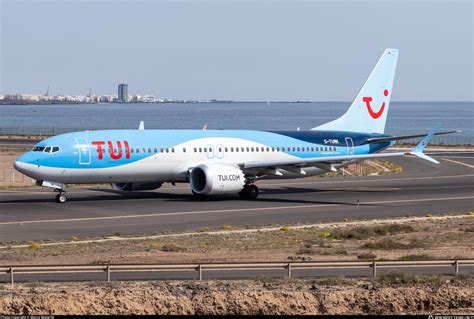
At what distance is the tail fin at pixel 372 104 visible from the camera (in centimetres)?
6912

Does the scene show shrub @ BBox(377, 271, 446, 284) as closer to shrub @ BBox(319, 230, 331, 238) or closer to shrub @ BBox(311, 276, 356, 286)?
shrub @ BBox(311, 276, 356, 286)

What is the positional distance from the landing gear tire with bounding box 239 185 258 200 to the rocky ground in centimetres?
3108

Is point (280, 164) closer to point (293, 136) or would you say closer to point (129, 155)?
point (293, 136)

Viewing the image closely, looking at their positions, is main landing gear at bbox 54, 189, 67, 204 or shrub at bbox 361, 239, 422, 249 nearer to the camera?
shrub at bbox 361, 239, 422, 249

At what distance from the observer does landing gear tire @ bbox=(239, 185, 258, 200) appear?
199 feet

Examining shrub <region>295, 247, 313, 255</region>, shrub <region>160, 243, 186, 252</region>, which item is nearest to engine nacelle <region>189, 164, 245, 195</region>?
shrub <region>160, 243, 186, 252</region>

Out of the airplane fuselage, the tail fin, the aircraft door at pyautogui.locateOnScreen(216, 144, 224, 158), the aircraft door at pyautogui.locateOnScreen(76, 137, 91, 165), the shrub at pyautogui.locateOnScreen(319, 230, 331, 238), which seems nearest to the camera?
the shrub at pyautogui.locateOnScreen(319, 230, 331, 238)

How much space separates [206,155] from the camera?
60.7 metres

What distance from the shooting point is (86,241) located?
4247 cm

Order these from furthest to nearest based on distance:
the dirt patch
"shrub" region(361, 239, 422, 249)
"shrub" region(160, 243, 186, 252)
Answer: "shrub" region(361, 239, 422, 249)
"shrub" region(160, 243, 186, 252)
the dirt patch

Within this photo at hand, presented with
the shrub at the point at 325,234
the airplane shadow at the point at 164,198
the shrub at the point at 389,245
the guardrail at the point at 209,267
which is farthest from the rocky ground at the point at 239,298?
the airplane shadow at the point at 164,198

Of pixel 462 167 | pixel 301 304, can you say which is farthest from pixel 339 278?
pixel 462 167

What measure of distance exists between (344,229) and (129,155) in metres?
16.0

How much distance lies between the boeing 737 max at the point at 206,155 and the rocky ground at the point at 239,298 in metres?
27.2
